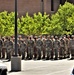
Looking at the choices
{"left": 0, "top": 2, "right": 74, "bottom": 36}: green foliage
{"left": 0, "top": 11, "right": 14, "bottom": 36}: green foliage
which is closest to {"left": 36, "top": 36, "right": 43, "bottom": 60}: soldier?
{"left": 0, "top": 2, "right": 74, "bottom": 36}: green foliage

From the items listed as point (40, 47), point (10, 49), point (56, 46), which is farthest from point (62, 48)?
point (10, 49)

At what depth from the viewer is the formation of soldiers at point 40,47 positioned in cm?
2959

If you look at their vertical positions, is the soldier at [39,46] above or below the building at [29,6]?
below

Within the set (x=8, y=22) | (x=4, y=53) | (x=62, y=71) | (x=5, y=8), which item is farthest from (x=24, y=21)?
(x=62, y=71)

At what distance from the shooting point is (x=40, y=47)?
29.8m

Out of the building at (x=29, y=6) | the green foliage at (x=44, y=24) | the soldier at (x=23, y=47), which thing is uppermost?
the building at (x=29, y=6)

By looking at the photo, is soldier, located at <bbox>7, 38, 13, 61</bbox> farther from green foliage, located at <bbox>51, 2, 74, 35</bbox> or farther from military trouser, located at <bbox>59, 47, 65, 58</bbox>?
green foliage, located at <bbox>51, 2, 74, 35</bbox>

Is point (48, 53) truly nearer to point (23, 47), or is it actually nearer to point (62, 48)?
point (62, 48)

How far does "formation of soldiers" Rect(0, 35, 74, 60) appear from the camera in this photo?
29594 mm

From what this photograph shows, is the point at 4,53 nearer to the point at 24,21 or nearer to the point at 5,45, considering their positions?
the point at 5,45

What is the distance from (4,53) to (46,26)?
28628 millimetres

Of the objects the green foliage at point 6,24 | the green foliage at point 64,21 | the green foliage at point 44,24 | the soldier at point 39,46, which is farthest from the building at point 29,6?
the soldier at point 39,46

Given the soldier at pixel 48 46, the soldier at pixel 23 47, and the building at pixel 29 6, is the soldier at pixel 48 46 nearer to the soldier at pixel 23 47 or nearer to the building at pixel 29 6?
the soldier at pixel 23 47

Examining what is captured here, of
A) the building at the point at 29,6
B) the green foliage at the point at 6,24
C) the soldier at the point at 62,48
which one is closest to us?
the soldier at the point at 62,48
